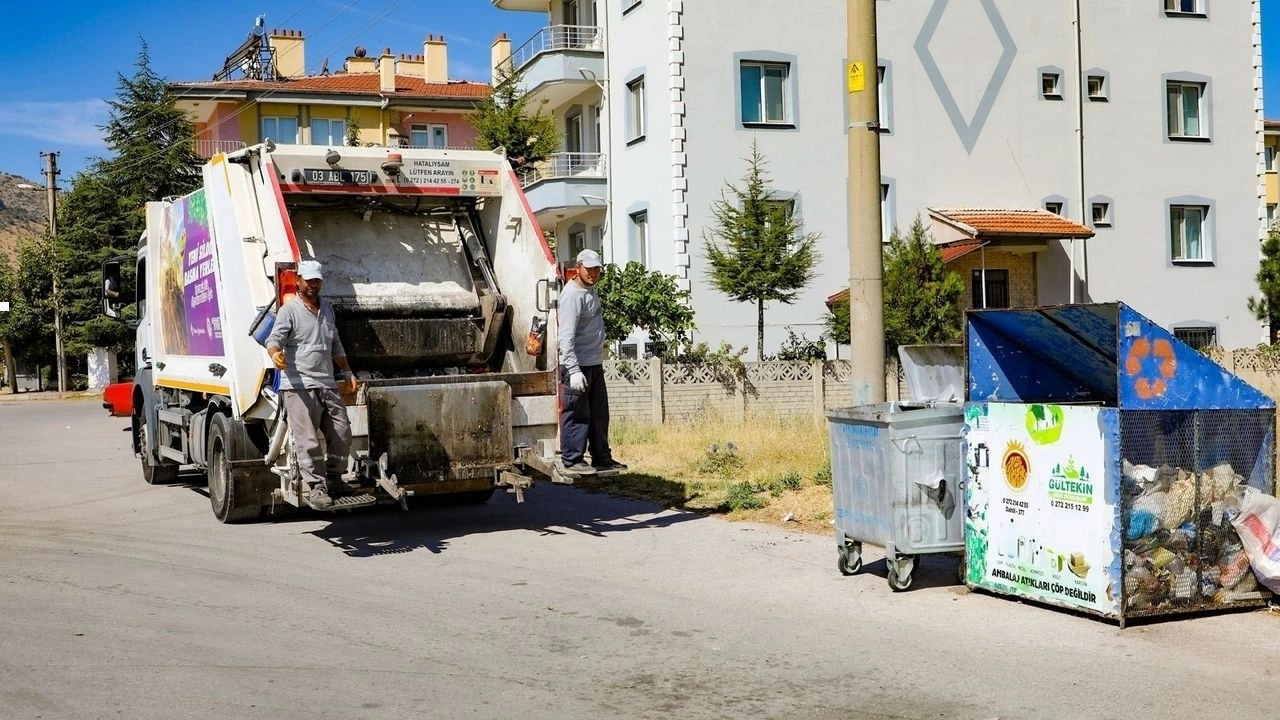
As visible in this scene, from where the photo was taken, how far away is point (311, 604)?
7.58 meters

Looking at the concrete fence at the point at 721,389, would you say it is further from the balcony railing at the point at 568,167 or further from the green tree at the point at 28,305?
the green tree at the point at 28,305

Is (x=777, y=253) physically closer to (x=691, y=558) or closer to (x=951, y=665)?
(x=691, y=558)

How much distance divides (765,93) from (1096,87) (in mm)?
8081

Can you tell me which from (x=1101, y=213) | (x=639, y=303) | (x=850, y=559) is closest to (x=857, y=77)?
(x=850, y=559)

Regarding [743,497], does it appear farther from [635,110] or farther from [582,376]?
[635,110]

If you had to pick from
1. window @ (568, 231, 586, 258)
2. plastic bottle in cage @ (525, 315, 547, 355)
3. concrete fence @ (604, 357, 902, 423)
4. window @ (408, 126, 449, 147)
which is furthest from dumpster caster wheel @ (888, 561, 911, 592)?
window @ (408, 126, 449, 147)

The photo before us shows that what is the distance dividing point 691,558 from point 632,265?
1376cm

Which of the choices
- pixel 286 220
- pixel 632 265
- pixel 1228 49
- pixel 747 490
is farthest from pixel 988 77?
pixel 286 220

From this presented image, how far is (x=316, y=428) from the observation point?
9297mm

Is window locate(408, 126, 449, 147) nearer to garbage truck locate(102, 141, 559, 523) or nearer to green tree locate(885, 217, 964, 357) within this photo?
green tree locate(885, 217, 964, 357)

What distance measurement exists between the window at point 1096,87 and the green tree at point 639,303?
38.3 ft

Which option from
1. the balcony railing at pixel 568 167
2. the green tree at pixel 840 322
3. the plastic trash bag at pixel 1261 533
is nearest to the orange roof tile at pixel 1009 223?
the green tree at pixel 840 322

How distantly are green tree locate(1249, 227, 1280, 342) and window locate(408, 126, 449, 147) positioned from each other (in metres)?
29.5

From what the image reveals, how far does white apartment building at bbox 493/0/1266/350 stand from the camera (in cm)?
2517
